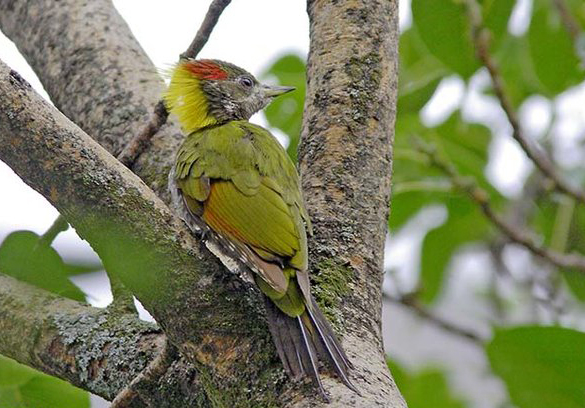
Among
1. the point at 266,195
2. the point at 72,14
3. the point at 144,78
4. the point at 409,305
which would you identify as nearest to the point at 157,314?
the point at 266,195

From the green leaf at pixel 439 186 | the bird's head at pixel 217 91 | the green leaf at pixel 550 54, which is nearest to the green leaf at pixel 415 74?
the green leaf at pixel 439 186

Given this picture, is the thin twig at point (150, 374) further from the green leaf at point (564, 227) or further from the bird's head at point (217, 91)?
the green leaf at point (564, 227)

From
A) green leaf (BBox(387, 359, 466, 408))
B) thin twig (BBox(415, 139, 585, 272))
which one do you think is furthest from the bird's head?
green leaf (BBox(387, 359, 466, 408))

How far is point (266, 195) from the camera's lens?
8.93 ft

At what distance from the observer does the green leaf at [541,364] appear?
2500 millimetres

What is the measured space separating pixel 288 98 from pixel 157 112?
1.07 m

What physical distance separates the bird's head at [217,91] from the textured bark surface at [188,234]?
444 mm

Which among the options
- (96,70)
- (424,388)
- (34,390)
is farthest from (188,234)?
(424,388)

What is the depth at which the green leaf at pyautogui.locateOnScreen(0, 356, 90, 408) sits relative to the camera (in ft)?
8.56

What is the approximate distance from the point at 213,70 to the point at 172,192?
1153 millimetres

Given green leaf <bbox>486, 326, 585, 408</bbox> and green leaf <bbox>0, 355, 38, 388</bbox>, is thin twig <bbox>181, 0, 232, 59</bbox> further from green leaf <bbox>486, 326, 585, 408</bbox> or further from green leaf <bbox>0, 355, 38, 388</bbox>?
green leaf <bbox>486, 326, 585, 408</bbox>

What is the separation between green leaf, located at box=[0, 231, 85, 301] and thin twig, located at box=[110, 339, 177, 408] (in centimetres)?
64

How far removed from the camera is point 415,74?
3512 millimetres

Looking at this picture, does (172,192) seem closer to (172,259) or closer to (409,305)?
(172,259)
